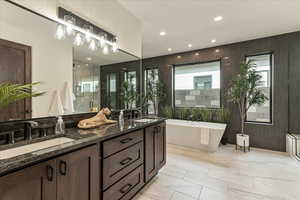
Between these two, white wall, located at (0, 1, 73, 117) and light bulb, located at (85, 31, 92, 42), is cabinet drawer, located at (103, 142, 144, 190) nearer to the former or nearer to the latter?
white wall, located at (0, 1, 73, 117)

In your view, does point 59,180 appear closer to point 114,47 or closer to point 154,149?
point 154,149

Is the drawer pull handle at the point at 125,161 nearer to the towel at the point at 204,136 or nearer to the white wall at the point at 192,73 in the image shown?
the towel at the point at 204,136

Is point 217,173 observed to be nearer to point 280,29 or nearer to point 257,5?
point 257,5

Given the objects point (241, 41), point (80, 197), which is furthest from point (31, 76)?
point (241, 41)

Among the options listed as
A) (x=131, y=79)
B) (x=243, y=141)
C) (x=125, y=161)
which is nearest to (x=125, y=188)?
(x=125, y=161)

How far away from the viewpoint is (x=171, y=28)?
3340 mm

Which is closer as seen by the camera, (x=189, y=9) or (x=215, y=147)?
(x=189, y=9)

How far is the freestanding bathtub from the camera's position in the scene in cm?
368

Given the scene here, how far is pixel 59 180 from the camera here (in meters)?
1.09

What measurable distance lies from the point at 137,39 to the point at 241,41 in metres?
2.91

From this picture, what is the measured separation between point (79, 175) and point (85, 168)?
0.21 feet

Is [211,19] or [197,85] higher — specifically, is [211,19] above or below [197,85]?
above

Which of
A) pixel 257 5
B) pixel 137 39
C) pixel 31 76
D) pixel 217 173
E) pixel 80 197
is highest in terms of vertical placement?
pixel 257 5

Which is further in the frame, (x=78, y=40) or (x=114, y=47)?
(x=114, y=47)
